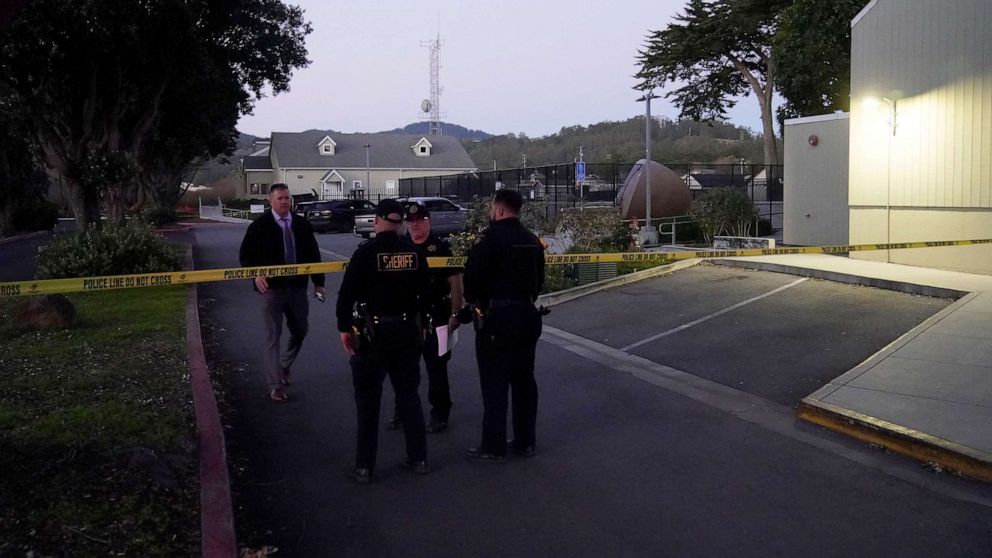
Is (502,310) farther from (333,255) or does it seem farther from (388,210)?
(333,255)

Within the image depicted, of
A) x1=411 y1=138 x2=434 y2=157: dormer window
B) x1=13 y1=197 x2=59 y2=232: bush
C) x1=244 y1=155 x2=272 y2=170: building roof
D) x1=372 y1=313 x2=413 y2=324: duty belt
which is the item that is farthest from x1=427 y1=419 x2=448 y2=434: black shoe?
x1=244 y1=155 x2=272 y2=170: building roof

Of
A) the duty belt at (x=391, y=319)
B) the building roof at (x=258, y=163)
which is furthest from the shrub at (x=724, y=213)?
the building roof at (x=258, y=163)

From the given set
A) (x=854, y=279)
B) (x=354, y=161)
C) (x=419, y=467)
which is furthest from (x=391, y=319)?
(x=354, y=161)

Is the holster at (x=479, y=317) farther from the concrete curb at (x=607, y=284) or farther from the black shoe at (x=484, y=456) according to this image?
the concrete curb at (x=607, y=284)

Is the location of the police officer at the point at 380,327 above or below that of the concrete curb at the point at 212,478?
above

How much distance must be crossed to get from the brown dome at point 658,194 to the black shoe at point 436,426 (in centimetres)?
2066

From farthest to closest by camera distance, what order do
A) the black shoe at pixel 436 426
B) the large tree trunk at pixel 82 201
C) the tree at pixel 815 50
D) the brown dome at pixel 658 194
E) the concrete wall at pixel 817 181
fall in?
1. the tree at pixel 815 50
2. the brown dome at pixel 658 194
3. the large tree trunk at pixel 82 201
4. the concrete wall at pixel 817 181
5. the black shoe at pixel 436 426

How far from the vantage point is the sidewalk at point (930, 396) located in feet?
20.7

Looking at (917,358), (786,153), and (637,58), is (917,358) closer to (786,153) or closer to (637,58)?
(786,153)

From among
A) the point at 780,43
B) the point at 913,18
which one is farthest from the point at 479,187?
the point at 913,18

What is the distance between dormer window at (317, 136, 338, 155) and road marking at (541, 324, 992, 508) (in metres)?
67.4

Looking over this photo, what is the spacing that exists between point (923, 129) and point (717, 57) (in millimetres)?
28359

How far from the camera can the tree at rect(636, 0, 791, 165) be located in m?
39.7

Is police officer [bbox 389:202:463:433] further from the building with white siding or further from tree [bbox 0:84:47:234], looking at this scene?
the building with white siding
